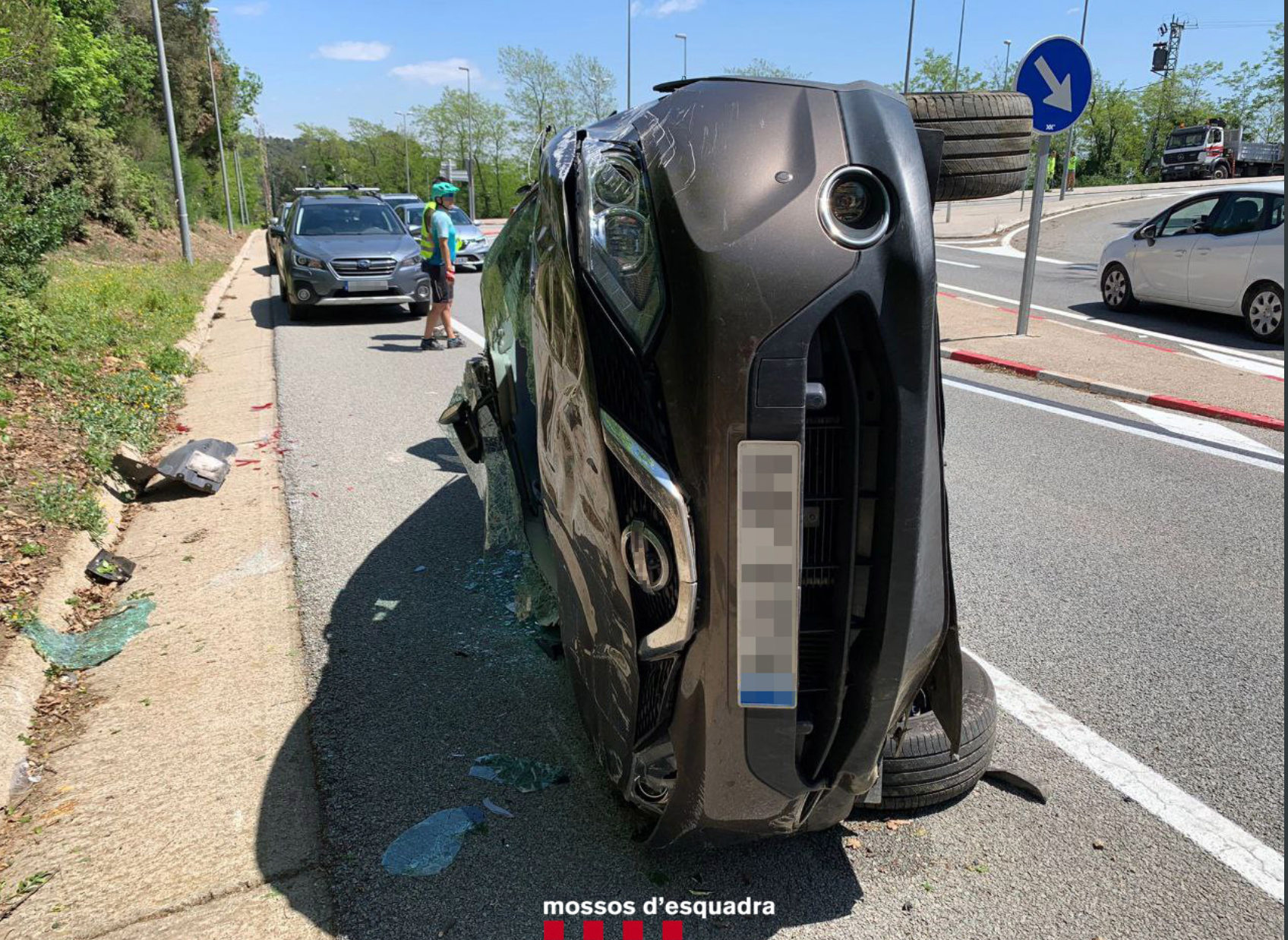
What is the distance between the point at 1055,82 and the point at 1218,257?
4.03 m

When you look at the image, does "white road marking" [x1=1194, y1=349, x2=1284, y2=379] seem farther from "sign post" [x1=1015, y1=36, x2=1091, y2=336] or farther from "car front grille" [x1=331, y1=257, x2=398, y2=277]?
"car front grille" [x1=331, y1=257, x2=398, y2=277]

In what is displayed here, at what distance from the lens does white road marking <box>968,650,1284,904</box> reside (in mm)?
2432

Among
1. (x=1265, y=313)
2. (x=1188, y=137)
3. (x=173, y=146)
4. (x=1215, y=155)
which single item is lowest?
(x=1265, y=313)

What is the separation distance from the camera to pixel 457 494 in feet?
17.8

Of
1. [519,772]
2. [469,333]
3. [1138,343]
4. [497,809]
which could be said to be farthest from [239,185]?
[497,809]

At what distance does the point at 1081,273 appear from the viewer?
17859 mm

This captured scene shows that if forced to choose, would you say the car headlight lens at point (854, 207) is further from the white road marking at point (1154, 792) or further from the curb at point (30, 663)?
the curb at point (30, 663)

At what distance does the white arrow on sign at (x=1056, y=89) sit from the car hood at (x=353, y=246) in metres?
8.75

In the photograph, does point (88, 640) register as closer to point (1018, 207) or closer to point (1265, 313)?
point (1265, 313)

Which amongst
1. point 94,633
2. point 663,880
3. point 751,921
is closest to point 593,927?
point 663,880

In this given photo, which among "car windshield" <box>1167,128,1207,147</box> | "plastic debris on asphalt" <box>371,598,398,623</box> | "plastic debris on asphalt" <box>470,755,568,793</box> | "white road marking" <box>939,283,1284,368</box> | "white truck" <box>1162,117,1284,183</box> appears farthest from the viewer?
"car windshield" <box>1167,128,1207,147</box>

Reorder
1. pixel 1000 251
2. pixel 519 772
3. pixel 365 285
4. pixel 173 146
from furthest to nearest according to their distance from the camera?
pixel 1000 251 < pixel 173 146 < pixel 365 285 < pixel 519 772

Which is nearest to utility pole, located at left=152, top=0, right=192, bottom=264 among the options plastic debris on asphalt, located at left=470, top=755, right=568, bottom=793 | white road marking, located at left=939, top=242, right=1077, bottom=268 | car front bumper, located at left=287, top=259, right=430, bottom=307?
car front bumper, located at left=287, top=259, right=430, bottom=307

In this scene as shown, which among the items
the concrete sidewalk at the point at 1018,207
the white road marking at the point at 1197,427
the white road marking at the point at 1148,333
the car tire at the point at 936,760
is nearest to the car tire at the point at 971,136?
the car tire at the point at 936,760
